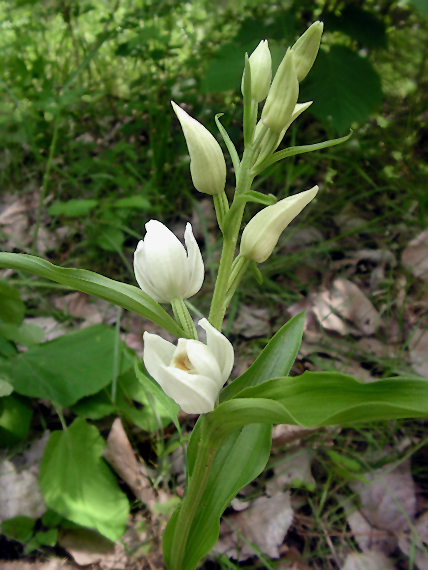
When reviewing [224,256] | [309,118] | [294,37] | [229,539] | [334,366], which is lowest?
[229,539]

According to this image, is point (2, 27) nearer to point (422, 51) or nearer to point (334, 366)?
point (422, 51)

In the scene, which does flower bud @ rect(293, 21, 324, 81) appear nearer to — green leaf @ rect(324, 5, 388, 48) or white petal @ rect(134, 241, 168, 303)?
white petal @ rect(134, 241, 168, 303)

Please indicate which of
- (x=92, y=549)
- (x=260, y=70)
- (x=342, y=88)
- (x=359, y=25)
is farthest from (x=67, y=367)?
(x=359, y=25)

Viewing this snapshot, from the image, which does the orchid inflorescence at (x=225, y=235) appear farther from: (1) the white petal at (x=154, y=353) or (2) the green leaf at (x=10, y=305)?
(2) the green leaf at (x=10, y=305)

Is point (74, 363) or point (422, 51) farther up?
point (422, 51)

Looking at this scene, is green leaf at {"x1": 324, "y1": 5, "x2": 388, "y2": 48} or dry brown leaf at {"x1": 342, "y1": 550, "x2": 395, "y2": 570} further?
green leaf at {"x1": 324, "y1": 5, "x2": 388, "y2": 48}

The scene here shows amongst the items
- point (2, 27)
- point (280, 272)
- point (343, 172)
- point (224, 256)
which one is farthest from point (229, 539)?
point (2, 27)

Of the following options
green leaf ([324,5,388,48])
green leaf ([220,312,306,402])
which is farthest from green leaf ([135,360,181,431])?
green leaf ([324,5,388,48])
